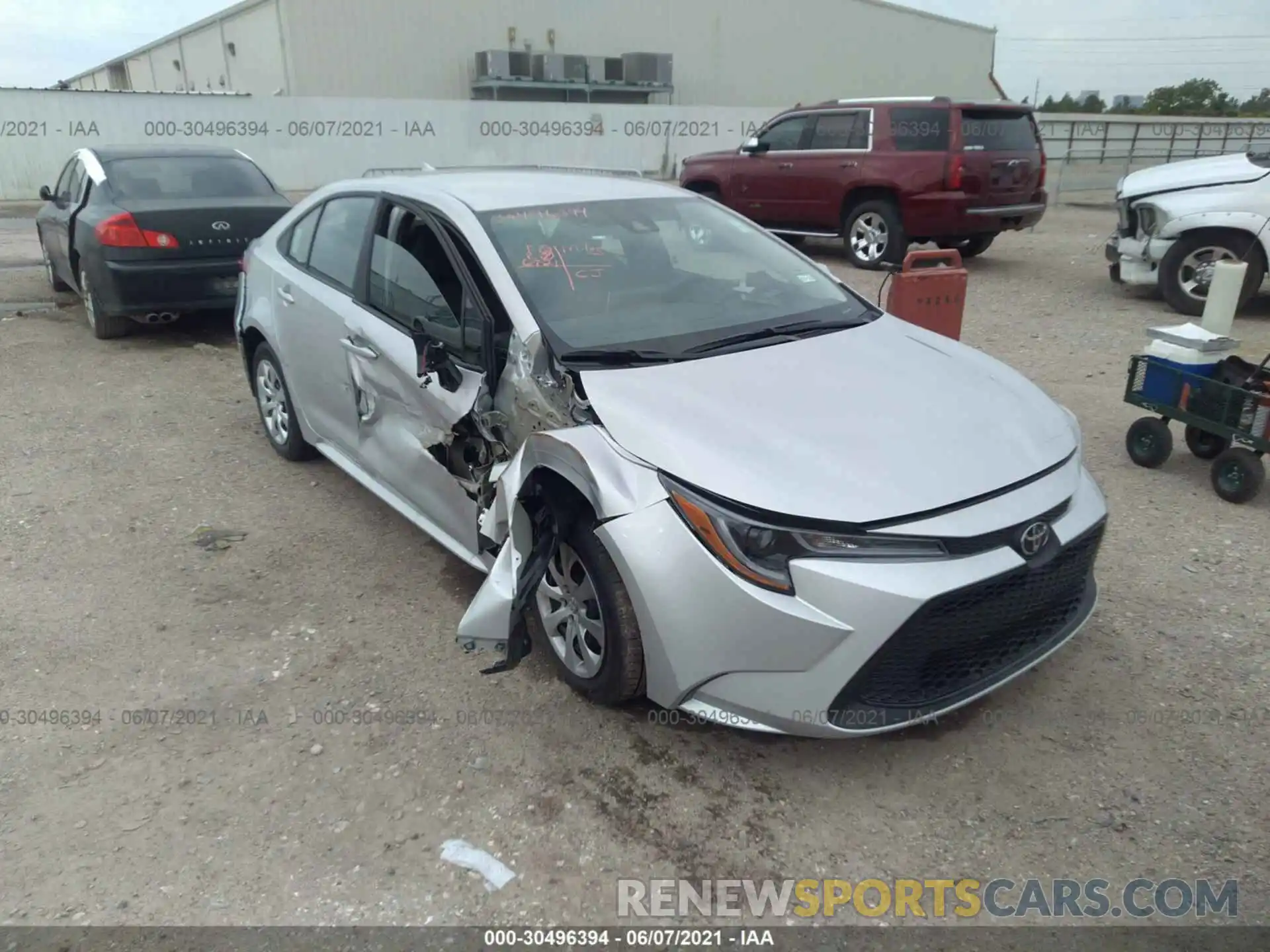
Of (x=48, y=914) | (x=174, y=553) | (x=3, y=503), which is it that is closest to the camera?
(x=48, y=914)

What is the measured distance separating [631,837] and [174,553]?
110 inches

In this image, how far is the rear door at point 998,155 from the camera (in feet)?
34.9

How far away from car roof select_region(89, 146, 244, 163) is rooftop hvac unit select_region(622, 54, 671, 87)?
24.9 metres

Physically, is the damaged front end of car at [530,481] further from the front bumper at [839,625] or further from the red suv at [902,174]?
the red suv at [902,174]

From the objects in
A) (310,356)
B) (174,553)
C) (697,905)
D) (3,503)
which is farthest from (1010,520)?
(3,503)

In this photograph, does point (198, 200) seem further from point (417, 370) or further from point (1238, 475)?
point (1238, 475)

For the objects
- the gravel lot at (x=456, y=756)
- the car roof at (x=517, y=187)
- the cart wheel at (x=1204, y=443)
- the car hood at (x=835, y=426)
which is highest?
the car roof at (x=517, y=187)

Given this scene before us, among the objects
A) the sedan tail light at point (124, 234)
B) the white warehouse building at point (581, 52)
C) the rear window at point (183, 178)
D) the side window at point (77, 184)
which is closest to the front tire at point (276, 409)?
the sedan tail light at point (124, 234)

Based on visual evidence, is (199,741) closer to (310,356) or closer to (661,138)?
(310,356)

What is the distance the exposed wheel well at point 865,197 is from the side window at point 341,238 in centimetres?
790

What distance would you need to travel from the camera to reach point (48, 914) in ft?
8.04

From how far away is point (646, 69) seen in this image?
30.9 meters

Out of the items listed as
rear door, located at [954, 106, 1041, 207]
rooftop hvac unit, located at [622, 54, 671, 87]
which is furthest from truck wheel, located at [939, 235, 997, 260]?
rooftop hvac unit, located at [622, 54, 671, 87]

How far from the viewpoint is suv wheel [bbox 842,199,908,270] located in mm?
10953
